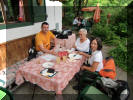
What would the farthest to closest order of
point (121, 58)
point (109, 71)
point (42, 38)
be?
point (121, 58), point (42, 38), point (109, 71)

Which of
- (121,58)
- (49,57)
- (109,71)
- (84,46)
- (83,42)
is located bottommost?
(121,58)

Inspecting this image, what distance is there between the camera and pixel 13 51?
322 centimetres

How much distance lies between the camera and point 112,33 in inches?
279

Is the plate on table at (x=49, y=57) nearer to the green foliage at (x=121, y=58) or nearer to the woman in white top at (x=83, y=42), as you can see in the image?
the woman in white top at (x=83, y=42)

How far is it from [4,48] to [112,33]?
6.30 metres

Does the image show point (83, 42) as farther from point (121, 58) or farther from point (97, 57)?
point (121, 58)

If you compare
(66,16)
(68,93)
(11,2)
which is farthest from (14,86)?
(66,16)

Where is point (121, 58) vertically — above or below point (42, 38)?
below

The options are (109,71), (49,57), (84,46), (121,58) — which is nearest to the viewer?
(109,71)

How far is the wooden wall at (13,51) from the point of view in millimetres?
2977

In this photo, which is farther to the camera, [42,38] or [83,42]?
[42,38]

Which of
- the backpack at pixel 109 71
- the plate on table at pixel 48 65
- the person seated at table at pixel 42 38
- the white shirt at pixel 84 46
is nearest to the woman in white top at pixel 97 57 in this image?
the backpack at pixel 109 71

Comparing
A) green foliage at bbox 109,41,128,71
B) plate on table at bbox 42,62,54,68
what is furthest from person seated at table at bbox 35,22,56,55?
green foliage at bbox 109,41,128,71

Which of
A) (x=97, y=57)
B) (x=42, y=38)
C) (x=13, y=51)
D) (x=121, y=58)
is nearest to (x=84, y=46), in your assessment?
(x=97, y=57)
